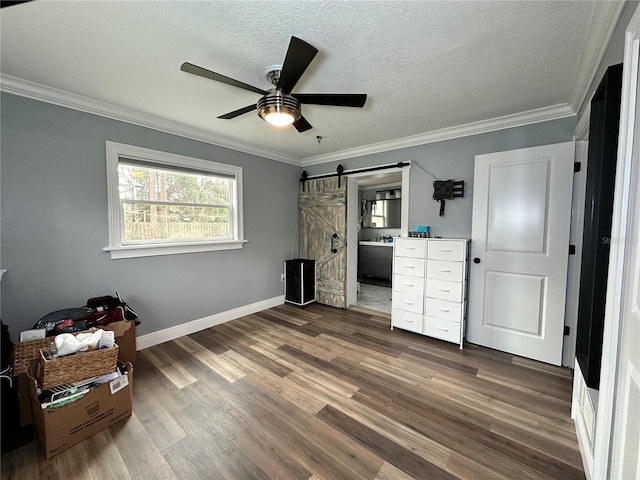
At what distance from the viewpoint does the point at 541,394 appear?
1.97 m

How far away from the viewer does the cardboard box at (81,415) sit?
4.66ft

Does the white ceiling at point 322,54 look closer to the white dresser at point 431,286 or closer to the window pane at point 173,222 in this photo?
the window pane at point 173,222

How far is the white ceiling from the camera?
1.33 meters

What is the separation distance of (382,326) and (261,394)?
1829 mm

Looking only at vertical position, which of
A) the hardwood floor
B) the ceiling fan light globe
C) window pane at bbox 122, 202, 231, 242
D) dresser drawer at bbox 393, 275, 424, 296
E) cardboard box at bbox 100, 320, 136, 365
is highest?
the ceiling fan light globe

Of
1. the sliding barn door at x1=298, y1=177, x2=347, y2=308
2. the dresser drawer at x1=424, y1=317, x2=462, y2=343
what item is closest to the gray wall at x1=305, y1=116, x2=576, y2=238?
the sliding barn door at x1=298, y1=177, x2=347, y2=308

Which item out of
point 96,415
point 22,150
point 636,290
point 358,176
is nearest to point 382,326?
point 358,176

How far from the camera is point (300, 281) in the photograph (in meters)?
3.95

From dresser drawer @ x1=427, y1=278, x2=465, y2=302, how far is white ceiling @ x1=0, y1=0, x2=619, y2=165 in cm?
175

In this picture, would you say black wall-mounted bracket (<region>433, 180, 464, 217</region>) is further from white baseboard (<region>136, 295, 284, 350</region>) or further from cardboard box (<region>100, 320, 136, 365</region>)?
cardboard box (<region>100, 320, 136, 365</region>)

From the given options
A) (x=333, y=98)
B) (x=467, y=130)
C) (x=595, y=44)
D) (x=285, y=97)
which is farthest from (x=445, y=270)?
(x=285, y=97)

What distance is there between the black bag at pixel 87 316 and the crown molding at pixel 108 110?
171 cm

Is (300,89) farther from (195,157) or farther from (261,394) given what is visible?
(261,394)

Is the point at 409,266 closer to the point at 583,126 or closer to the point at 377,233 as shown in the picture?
the point at 583,126
